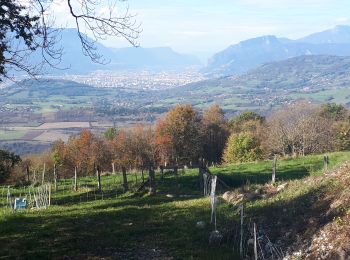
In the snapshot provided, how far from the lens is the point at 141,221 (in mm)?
17047

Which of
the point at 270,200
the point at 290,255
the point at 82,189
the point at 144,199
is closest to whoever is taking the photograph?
the point at 290,255

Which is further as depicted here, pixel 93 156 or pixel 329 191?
pixel 93 156

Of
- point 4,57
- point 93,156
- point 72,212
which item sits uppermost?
point 4,57

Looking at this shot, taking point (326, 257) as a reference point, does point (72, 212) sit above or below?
below

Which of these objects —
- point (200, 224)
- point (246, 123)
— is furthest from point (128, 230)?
point (246, 123)

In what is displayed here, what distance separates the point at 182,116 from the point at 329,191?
5893 cm

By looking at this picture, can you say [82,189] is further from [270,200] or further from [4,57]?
[4,57]

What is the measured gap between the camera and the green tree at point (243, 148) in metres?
61.4

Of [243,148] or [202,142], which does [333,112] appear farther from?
[243,148]

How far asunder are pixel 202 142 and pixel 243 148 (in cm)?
1189

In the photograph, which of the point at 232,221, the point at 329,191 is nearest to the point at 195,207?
the point at 232,221

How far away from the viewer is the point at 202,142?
7294cm

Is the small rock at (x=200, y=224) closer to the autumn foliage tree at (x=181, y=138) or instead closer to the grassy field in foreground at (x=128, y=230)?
the grassy field in foreground at (x=128, y=230)

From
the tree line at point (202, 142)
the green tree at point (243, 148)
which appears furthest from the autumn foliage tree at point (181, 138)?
the green tree at point (243, 148)
